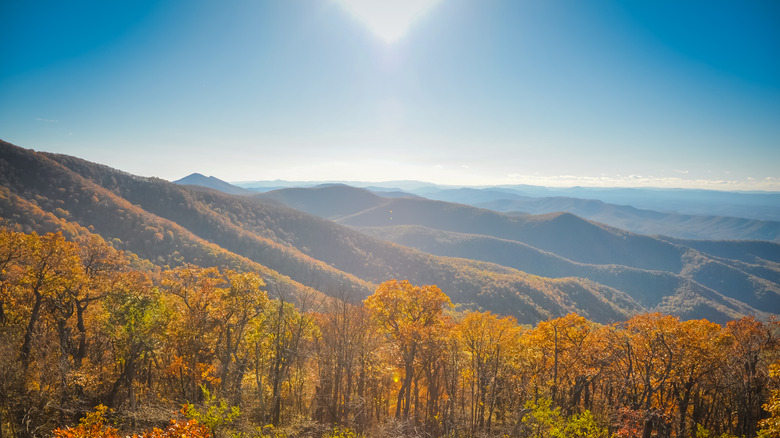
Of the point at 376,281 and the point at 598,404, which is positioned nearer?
the point at 598,404

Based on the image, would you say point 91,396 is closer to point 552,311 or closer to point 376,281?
point 376,281

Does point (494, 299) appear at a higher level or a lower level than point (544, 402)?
lower

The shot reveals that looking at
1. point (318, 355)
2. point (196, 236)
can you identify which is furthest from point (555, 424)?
point (196, 236)

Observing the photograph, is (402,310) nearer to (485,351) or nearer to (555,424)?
(485,351)

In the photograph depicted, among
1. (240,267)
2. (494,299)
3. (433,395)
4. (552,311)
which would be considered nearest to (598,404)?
(433,395)

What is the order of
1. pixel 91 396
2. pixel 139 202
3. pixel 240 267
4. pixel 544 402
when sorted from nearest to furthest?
1. pixel 544 402
2. pixel 91 396
3. pixel 240 267
4. pixel 139 202

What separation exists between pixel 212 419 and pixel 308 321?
37.3 ft

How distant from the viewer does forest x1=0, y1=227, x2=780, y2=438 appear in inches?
830

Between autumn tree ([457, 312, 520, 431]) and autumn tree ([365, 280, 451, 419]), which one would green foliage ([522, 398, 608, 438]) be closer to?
autumn tree ([457, 312, 520, 431])

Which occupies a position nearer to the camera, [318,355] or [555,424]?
[555,424]

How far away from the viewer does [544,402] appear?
18.9 metres

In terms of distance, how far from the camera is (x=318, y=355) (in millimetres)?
28938

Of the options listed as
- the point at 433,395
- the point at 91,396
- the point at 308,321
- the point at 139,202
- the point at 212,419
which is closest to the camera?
the point at 212,419

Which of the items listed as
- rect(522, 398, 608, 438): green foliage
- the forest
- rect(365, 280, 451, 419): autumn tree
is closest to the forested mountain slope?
the forest
